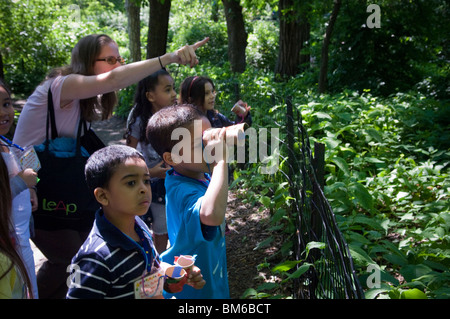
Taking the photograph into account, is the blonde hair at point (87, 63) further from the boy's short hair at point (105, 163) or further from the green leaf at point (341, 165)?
the green leaf at point (341, 165)

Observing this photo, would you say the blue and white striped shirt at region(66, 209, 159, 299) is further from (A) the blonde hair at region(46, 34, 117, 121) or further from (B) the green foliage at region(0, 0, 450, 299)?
(A) the blonde hair at region(46, 34, 117, 121)

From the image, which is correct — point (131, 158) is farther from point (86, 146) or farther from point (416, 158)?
point (416, 158)

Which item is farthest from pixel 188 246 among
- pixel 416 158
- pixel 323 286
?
pixel 416 158

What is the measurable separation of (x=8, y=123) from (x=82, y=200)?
590 mm

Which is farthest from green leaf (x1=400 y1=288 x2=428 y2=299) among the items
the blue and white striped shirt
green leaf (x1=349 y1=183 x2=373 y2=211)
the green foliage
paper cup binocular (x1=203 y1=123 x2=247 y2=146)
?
green leaf (x1=349 y1=183 x2=373 y2=211)

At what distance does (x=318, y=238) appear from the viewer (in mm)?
2695

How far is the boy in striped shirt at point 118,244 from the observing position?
1.84 metres

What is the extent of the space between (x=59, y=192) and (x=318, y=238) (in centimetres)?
153

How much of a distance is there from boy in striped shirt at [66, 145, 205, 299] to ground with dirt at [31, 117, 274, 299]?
1.64 meters

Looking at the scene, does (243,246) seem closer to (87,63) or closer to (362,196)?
A: (362,196)

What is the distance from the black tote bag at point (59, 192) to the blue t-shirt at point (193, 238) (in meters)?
0.67

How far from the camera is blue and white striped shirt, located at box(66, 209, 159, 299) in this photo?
182 centimetres

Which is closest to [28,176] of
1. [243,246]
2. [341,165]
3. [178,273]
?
[178,273]

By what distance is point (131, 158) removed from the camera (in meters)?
2.12
